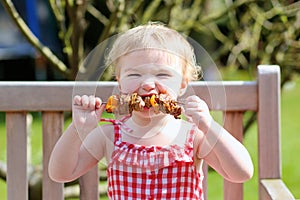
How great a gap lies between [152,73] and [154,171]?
0.80ft

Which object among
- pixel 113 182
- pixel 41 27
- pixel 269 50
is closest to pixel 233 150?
pixel 113 182

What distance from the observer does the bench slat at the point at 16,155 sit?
205 cm

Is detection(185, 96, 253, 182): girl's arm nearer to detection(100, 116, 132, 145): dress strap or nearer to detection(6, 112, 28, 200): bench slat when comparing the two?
detection(100, 116, 132, 145): dress strap

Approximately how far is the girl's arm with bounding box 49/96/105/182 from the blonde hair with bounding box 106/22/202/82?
4.6 inches

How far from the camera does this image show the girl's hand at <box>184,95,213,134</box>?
1.66 m

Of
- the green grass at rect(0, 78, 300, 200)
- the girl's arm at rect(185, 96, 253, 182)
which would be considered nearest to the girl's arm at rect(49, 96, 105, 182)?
the girl's arm at rect(185, 96, 253, 182)

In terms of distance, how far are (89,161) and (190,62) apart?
35cm

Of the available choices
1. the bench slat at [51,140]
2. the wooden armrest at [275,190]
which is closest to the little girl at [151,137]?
the wooden armrest at [275,190]

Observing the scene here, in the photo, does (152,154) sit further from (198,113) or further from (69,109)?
(69,109)

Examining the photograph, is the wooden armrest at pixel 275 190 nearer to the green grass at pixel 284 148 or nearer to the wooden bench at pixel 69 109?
the wooden bench at pixel 69 109

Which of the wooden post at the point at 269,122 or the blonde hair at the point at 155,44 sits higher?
the blonde hair at the point at 155,44

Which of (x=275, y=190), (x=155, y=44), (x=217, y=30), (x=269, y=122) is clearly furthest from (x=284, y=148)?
(x=155, y=44)

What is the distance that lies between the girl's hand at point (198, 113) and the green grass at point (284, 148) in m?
2.57

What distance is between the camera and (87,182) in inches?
81.4
